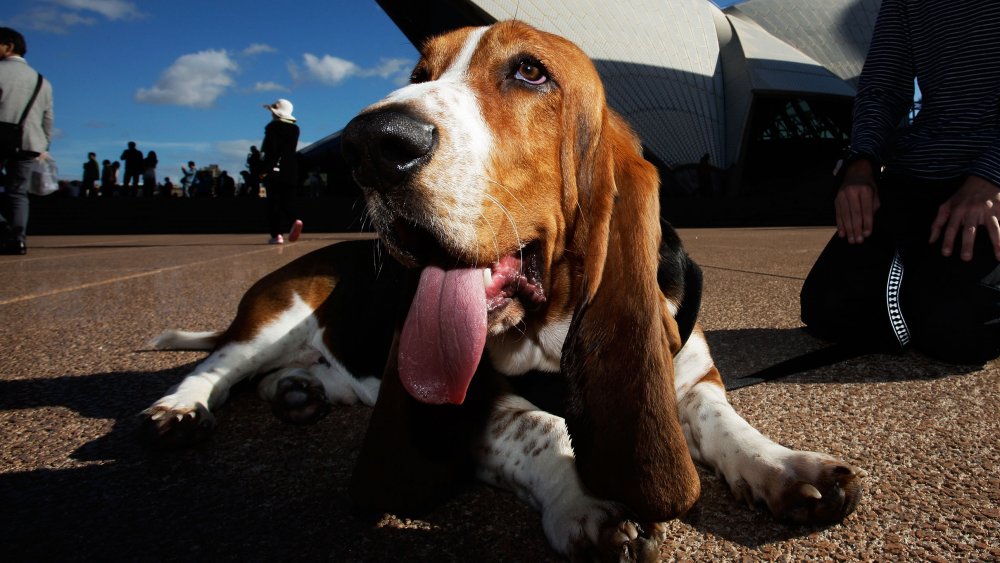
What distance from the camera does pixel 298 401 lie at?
2.49 m

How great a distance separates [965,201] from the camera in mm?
2693

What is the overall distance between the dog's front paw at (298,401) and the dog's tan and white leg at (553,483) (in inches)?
33.0

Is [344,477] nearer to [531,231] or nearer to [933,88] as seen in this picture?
[531,231]

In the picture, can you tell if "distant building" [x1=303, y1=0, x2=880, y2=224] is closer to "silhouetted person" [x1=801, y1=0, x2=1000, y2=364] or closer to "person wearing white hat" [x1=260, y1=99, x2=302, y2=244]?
"person wearing white hat" [x1=260, y1=99, x2=302, y2=244]

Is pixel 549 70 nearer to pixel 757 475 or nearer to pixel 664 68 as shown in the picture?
pixel 757 475

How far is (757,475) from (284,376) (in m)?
1.87

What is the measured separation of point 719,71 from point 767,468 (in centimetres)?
4130

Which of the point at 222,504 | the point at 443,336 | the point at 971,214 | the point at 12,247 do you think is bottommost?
the point at 12,247

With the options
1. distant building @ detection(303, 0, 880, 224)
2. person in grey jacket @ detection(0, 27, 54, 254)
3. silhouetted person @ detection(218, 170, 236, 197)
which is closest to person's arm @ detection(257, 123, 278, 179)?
person in grey jacket @ detection(0, 27, 54, 254)

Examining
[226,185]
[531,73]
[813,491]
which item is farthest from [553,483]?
[226,185]

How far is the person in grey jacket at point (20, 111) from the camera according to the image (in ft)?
24.1

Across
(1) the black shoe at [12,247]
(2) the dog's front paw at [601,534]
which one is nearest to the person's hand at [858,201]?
(2) the dog's front paw at [601,534]

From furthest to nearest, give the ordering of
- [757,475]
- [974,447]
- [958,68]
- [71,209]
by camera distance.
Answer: [71,209]
[958,68]
[974,447]
[757,475]

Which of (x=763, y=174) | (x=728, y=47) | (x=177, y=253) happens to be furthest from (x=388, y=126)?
(x=763, y=174)
